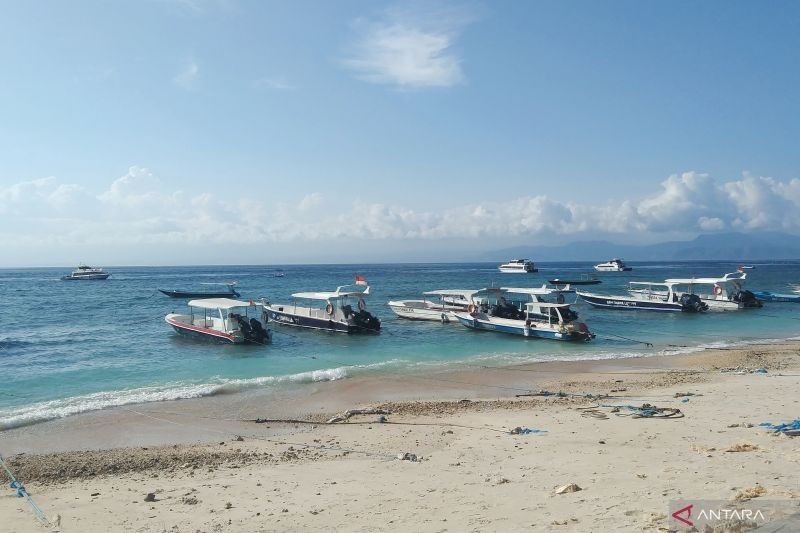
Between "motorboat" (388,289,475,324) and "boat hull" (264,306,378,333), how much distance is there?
22.8 ft

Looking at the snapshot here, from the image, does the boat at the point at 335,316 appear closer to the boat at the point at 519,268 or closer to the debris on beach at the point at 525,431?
the debris on beach at the point at 525,431

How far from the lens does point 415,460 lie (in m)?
11.2

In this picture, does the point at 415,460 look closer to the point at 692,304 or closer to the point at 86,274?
the point at 692,304

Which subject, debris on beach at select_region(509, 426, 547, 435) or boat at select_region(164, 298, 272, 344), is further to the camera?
boat at select_region(164, 298, 272, 344)

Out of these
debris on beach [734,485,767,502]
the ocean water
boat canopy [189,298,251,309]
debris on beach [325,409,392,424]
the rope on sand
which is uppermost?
boat canopy [189,298,251,309]

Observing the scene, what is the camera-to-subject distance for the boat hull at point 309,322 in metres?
35.3

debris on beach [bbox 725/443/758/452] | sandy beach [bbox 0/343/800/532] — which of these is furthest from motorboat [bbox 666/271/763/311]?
debris on beach [bbox 725/443/758/452]

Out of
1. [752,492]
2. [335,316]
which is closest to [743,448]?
[752,492]

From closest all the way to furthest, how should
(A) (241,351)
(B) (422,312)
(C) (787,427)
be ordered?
1. (C) (787,427)
2. (A) (241,351)
3. (B) (422,312)

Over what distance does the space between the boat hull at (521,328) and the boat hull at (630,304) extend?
1827cm

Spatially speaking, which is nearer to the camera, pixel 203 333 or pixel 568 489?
pixel 568 489

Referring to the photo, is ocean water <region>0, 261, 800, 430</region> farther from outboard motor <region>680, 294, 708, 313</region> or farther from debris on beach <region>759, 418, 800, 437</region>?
debris on beach <region>759, 418, 800, 437</region>

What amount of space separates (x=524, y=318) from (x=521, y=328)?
278 cm

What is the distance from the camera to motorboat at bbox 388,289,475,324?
40.5 m
